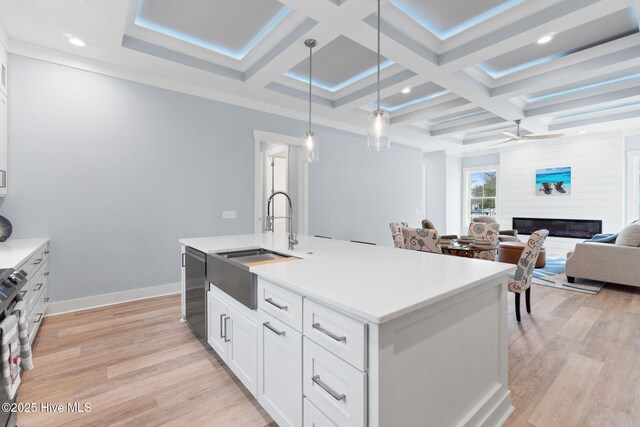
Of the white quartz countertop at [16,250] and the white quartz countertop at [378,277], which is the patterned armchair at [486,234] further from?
the white quartz countertop at [16,250]

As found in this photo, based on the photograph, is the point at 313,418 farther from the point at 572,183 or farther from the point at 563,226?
the point at 572,183

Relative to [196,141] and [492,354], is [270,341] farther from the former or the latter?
[196,141]

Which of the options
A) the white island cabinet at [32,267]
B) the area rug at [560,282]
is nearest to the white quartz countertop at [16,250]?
the white island cabinet at [32,267]

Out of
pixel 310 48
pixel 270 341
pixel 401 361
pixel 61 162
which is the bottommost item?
pixel 270 341

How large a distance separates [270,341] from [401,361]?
72 centimetres

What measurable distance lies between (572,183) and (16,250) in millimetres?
9375

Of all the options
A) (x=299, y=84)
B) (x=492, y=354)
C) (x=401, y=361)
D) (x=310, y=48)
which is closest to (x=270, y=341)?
(x=401, y=361)

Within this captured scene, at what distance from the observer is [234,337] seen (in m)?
1.96

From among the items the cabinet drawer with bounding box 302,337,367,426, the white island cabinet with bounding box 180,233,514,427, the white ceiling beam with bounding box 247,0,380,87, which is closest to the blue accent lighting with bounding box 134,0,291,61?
the white ceiling beam with bounding box 247,0,380,87

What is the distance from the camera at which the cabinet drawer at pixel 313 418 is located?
124 cm

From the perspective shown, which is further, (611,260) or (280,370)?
(611,260)

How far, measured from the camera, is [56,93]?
3.15 meters

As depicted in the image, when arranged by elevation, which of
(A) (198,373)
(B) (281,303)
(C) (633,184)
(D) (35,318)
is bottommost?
(A) (198,373)

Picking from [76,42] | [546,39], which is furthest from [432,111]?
[76,42]
